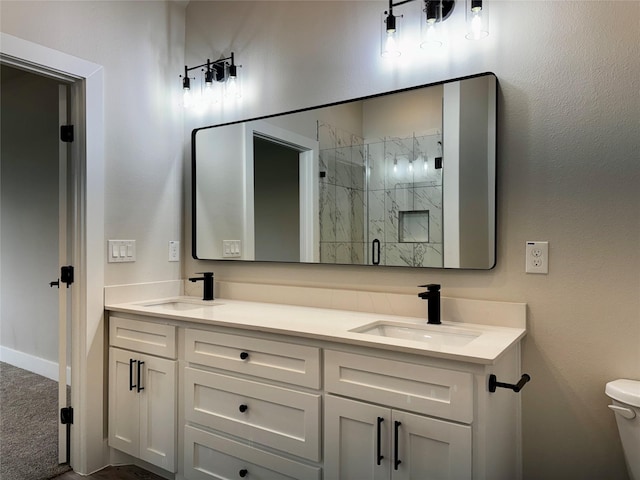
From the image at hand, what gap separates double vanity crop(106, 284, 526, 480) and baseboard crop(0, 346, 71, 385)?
168 cm

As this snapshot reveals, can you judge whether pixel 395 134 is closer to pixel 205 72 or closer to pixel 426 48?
pixel 426 48

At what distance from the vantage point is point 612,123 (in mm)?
1608

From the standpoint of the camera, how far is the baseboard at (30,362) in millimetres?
3551

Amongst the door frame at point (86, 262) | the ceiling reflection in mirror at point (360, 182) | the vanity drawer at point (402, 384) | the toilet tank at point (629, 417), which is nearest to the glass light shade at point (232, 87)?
the ceiling reflection in mirror at point (360, 182)

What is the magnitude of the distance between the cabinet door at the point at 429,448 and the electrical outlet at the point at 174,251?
5.66 feet

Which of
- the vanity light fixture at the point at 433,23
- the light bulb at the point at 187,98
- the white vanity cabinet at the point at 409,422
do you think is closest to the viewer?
the white vanity cabinet at the point at 409,422

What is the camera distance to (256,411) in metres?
1.77

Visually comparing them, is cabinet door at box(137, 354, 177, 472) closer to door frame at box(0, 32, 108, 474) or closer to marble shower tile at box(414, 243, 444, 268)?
door frame at box(0, 32, 108, 474)

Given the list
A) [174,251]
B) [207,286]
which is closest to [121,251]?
[174,251]

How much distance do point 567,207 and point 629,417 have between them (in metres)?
0.75

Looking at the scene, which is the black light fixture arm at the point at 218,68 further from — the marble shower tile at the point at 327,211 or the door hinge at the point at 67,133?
the marble shower tile at the point at 327,211

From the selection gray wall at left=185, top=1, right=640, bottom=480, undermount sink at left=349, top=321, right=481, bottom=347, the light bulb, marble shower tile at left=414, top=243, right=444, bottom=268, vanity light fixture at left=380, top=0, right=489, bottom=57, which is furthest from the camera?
the light bulb

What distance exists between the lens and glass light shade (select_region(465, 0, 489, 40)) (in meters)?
1.77

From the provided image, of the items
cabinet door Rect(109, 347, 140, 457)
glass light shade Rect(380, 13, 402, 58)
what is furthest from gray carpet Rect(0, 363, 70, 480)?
glass light shade Rect(380, 13, 402, 58)
